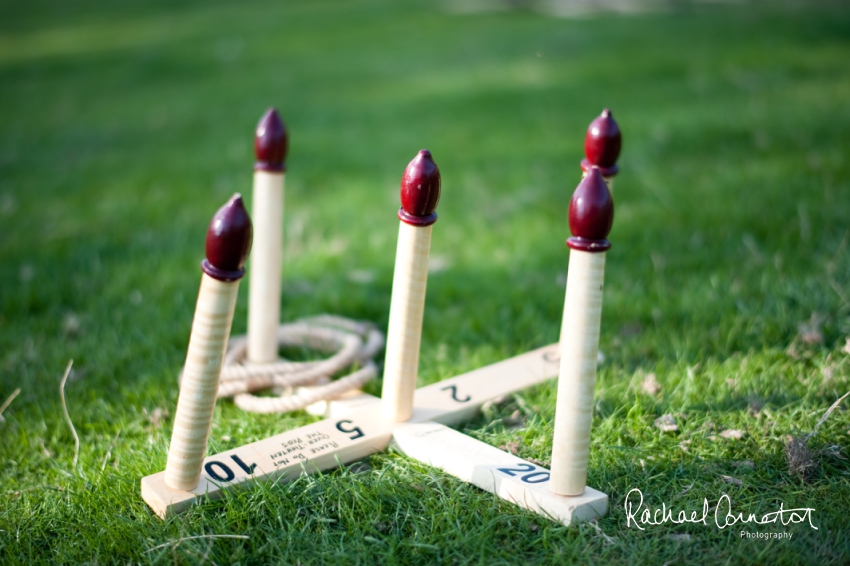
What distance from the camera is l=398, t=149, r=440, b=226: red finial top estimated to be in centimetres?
195

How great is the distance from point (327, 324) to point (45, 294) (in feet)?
4.14

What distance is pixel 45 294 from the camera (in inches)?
131

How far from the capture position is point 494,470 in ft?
6.41

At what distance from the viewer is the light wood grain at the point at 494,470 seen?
1.82 m

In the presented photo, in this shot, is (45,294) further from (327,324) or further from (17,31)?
(17,31)

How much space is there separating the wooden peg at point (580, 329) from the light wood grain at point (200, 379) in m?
0.74

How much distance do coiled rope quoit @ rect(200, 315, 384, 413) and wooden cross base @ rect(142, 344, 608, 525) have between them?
11 cm

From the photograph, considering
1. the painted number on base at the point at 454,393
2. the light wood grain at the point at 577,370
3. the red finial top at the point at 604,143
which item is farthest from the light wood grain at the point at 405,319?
the red finial top at the point at 604,143

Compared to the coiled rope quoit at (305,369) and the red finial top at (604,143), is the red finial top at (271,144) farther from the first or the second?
the red finial top at (604,143)

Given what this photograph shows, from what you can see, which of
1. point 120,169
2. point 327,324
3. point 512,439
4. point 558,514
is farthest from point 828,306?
point 120,169

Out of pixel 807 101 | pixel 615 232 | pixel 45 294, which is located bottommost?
pixel 45 294

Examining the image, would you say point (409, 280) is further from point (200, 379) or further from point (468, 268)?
point (468, 268)

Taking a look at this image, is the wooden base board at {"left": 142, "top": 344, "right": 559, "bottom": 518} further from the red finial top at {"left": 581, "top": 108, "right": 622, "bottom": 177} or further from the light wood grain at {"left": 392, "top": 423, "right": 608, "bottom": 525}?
the red finial top at {"left": 581, "top": 108, "right": 622, "bottom": 177}
